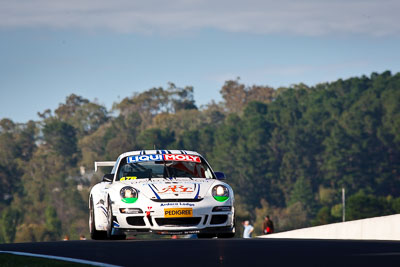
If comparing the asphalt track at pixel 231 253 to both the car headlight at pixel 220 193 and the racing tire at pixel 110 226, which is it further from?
the car headlight at pixel 220 193

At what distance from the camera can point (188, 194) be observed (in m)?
14.7

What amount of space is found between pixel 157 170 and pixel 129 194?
4.92 ft

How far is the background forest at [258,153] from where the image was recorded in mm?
132625

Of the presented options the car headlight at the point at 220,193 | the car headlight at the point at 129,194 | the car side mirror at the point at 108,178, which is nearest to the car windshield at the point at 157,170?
the car side mirror at the point at 108,178

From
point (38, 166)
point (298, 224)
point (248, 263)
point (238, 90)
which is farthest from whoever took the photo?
point (238, 90)

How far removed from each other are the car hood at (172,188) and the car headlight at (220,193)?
0.11 meters

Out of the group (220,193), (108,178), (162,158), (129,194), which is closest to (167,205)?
(129,194)

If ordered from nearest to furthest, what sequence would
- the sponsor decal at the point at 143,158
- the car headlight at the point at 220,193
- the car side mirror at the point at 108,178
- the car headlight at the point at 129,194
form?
the car headlight at the point at 129,194, the car headlight at the point at 220,193, the car side mirror at the point at 108,178, the sponsor decal at the point at 143,158

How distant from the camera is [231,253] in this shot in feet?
37.4

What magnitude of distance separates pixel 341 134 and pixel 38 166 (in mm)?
46969

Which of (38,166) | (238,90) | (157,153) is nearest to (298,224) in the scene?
(38,166)

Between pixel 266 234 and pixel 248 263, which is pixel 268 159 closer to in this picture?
pixel 266 234

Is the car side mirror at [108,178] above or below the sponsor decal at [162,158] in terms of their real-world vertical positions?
below

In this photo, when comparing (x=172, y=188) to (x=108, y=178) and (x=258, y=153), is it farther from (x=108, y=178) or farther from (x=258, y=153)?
(x=258, y=153)
